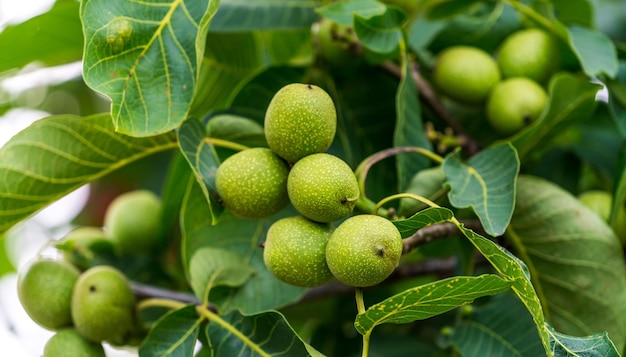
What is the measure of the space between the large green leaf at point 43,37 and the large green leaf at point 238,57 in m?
0.24

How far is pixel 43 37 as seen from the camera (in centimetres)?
136

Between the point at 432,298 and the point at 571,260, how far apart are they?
41cm

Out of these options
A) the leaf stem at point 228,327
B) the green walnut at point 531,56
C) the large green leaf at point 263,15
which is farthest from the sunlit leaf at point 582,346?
the large green leaf at point 263,15

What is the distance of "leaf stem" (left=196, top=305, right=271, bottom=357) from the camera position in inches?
40.1

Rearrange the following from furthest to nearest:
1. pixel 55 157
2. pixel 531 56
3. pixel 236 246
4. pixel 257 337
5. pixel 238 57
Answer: pixel 238 57, pixel 531 56, pixel 236 246, pixel 55 157, pixel 257 337

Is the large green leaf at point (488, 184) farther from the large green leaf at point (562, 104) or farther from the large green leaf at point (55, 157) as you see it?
the large green leaf at point (55, 157)

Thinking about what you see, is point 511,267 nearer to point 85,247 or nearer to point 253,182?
point 253,182

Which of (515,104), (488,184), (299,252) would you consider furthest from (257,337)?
(515,104)

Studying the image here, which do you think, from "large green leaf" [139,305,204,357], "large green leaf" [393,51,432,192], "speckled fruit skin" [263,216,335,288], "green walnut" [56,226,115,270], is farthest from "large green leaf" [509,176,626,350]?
"green walnut" [56,226,115,270]

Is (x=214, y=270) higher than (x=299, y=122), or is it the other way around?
(x=299, y=122)

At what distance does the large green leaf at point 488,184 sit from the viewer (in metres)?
0.99

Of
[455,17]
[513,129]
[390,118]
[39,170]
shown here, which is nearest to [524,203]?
[513,129]

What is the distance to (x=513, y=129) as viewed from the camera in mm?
1333

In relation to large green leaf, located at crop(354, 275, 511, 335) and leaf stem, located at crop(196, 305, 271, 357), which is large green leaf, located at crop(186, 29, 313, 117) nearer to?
leaf stem, located at crop(196, 305, 271, 357)
